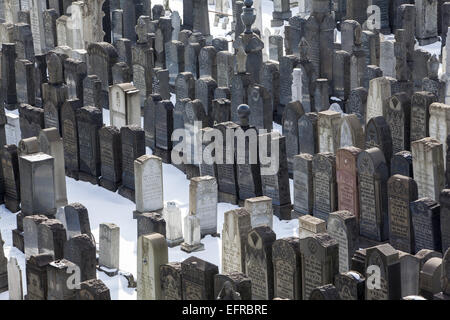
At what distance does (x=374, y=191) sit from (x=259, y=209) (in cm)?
149

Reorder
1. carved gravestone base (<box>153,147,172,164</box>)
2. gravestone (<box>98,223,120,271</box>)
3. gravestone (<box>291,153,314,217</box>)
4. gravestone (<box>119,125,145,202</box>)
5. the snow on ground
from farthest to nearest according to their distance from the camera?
carved gravestone base (<box>153,147,172,164</box>), gravestone (<box>119,125,145,202</box>), gravestone (<box>291,153,314,217</box>), the snow on ground, gravestone (<box>98,223,120,271</box>)

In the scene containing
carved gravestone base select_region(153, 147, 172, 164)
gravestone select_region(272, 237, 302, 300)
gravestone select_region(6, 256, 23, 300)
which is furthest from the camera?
carved gravestone base select_region(153, 147, 172, 164)

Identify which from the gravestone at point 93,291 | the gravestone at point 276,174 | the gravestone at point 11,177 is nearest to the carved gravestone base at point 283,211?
the gravestone at point 276,174

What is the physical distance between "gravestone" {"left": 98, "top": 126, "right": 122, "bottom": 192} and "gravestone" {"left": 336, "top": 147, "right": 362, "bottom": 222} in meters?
3.58

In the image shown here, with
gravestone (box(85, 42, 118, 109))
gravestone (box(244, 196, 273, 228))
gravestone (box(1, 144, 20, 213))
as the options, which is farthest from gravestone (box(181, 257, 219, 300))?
gravestone (box(85, 42, 118, 109))

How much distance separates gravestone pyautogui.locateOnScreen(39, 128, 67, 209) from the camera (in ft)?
55.8

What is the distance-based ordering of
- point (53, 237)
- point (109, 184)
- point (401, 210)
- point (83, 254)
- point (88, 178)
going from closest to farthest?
1. point (83, 254)
2. point (53, 237)
3. point (401, 210)
4. point (109, 184)
5. point (88, 178)

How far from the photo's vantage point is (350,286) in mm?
12750

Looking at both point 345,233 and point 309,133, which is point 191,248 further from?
point 309,133

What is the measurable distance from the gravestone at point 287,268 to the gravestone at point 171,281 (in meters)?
1.14

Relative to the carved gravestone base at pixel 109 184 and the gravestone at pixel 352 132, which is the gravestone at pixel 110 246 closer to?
the carved gravestone base at pixel 109 184

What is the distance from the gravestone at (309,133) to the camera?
1762cm

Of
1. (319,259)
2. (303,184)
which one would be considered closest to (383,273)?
(319,259)

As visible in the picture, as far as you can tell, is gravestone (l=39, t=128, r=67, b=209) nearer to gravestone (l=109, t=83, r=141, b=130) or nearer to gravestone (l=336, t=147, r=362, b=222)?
gravestone (l=109, t=83, r=141, b=130)
